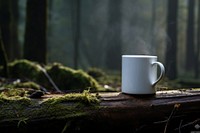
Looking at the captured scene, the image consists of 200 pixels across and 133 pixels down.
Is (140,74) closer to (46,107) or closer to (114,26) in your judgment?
(46,107)

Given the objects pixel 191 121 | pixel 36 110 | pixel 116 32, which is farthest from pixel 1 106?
pixel 116 32

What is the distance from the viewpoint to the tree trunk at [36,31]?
683cm

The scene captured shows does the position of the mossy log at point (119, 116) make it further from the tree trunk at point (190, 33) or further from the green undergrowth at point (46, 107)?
the tree trunk at point (190, 33)

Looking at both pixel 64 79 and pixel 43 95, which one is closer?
pixel 43 95

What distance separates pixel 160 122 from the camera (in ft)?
6.10

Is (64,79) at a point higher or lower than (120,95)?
lower

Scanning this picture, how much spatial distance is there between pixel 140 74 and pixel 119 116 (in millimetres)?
336

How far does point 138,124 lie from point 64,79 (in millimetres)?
3253

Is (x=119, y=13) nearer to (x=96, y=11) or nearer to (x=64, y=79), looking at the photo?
(x=96, y=11)

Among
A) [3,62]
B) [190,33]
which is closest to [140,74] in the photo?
[3,62]

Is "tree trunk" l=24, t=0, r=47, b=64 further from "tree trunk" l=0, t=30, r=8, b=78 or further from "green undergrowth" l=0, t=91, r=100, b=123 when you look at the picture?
"green undergrowth" l=0, t=91, r=100, b=123

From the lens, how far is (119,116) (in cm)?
181

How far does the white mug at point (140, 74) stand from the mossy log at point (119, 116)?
51 mm

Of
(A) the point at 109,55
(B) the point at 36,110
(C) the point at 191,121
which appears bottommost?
(A) the point at 109,55
